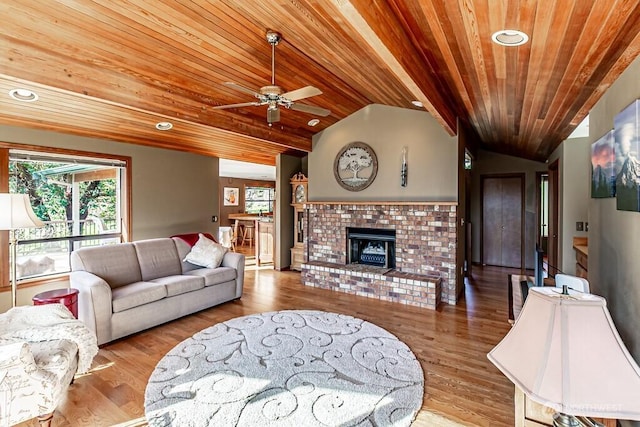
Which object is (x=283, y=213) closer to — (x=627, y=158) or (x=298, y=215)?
(x=298, y=215)

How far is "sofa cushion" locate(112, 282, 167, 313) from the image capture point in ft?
11.0

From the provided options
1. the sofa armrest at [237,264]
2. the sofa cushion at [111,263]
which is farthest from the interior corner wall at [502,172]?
the sofa cushion at [111,263]

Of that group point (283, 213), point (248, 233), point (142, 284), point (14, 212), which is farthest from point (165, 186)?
point (248, 233)

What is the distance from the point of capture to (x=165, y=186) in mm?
5691

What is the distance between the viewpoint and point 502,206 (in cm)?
702

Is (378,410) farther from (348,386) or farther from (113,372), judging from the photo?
(113,372)

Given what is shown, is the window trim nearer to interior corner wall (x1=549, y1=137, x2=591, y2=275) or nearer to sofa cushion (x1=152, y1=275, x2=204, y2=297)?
sofa cushion (x1=152, y1=275, x2=204, y2=297)

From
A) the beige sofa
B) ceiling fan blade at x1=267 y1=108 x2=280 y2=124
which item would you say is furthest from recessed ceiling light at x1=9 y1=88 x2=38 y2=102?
ceiling fan blade at x1=267 y1=108 x2=280 y2=124

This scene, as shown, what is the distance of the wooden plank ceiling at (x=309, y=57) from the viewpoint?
1.78 meters

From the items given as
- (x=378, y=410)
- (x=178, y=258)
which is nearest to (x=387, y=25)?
(x=378, y=410)

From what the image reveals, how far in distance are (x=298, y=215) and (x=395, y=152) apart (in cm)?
263

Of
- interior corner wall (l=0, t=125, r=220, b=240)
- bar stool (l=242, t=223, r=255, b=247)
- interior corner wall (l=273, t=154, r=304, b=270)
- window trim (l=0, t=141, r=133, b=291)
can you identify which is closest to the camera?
window trim (l=0, t=141, r=133, b=291)

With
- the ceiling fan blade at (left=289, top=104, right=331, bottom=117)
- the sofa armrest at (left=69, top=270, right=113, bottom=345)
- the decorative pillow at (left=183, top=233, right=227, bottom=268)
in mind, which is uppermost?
the ceiling fan blade at (left=289, top=104, right=331, bottom=117)

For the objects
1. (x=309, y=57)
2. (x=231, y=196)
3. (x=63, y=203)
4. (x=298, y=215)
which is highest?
(x=309, y=57)
